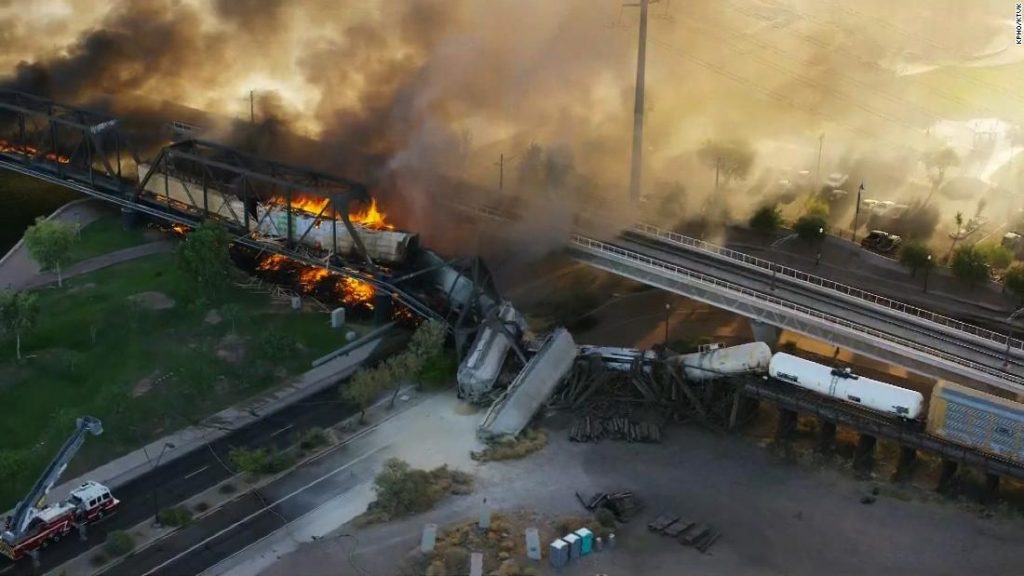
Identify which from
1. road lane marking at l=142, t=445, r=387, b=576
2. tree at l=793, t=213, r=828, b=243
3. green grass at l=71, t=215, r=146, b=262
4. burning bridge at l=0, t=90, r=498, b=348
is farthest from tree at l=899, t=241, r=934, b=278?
green grass at l=71, t=215, r=146, b=262

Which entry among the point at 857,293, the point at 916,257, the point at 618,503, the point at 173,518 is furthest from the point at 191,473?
the point at 916,257

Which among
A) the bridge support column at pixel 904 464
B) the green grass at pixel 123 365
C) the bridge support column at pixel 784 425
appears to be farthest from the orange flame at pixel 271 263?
the bridge support column at pixel 904 464

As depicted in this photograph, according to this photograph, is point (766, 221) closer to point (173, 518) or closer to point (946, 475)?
point (946, 475)

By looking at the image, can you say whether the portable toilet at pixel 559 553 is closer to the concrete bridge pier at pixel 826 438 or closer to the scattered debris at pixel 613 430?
the scattered debris at pixel 613 430

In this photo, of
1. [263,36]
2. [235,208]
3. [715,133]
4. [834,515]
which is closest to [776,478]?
[834,515]

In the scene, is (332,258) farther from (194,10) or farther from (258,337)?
(194,10)
